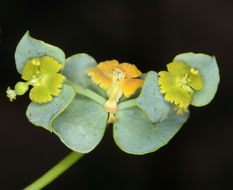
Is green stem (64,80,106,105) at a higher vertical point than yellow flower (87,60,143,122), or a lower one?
lower

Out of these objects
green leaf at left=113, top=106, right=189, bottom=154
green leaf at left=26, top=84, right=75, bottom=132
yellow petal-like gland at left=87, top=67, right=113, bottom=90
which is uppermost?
yellow petal-like gland at left=87, top=67, right=113, bottom=90

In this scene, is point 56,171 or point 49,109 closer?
point 49,109

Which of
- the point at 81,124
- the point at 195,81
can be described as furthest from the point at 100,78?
the point at 195,81

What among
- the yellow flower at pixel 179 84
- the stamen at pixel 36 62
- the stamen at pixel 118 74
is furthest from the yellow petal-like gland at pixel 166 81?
the stamen at pixel 36 62

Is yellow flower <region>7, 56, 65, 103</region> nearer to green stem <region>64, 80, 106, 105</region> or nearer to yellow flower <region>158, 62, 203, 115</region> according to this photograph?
green stem <region>64, 80, 106, 105</region>

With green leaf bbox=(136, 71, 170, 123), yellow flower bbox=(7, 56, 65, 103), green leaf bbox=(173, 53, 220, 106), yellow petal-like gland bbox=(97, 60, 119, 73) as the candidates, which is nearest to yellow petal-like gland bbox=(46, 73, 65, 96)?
yellow flower bbox=(7, 56, 65, 103)

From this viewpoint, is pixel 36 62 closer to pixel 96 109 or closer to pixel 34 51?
pixel 34 51

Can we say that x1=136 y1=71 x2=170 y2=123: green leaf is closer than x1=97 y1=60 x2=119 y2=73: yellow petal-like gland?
Yes
